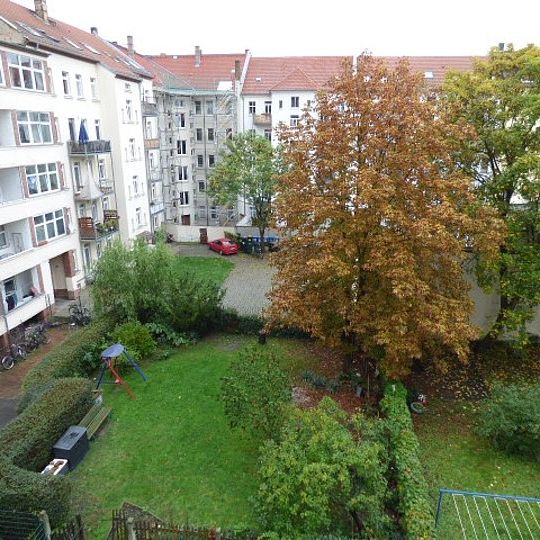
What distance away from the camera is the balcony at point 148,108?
34.7 meters

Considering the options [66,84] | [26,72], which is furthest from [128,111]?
[26,72]

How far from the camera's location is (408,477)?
10609mm

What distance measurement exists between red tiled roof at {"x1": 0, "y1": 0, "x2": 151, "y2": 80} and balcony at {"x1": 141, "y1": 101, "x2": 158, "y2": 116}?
6.49 ft

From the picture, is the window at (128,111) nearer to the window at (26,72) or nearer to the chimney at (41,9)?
the chimney at (41,9)

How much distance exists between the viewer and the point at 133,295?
2088 centimetres

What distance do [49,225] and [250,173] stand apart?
1591 centimetres

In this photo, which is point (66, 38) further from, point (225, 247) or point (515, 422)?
point (515, 422)

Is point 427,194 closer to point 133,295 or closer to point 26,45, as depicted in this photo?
point 133,295

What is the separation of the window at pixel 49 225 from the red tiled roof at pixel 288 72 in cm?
2455

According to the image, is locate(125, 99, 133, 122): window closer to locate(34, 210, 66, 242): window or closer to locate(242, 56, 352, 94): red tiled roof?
locate(34, 210, 66, 242): window

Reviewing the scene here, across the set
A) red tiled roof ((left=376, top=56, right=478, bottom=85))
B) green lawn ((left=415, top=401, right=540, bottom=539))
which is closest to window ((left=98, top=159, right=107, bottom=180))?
green lawn ((left=415, top=401, right=540, bottom=539))

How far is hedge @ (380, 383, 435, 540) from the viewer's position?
9.29m

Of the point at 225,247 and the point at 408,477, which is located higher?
A: the point at 408,477

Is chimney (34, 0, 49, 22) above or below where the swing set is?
above
